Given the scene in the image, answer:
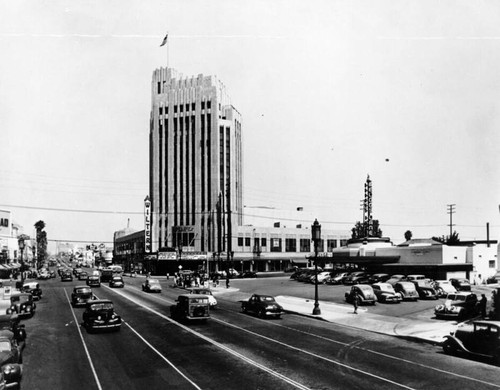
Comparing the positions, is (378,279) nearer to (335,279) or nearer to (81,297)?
(335,279)

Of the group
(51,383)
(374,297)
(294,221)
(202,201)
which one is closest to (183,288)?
(374,297)

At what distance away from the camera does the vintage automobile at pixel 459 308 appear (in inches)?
1142

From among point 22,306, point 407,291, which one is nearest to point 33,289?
point 22,306

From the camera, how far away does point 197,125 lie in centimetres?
10706

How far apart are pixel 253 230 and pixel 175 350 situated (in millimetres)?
82386

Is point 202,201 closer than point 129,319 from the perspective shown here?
No

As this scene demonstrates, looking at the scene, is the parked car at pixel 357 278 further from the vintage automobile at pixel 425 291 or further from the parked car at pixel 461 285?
the vintage automobile at pixel 425 291

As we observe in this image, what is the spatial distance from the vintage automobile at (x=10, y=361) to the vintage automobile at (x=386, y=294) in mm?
29081

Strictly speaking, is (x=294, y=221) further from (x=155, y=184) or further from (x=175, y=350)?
(x=175, y=350)

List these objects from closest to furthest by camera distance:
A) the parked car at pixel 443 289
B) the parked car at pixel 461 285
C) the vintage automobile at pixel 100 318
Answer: the vintage automobile at pixel 100 318 → the parked car at pixel 443 289 → the parked car at pixel 461 285

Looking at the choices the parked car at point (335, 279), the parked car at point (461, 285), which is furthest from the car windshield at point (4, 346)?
the parked car at point (335, 279)

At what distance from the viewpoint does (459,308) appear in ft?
95.8

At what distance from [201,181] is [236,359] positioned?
89084mm

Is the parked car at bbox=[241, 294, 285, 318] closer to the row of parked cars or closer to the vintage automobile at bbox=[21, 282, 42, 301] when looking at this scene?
the row of parked cars
